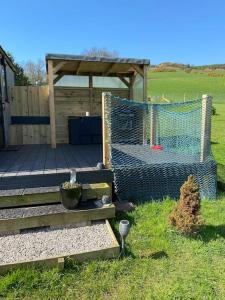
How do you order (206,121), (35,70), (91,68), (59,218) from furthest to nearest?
1. (35,70)
2. (91,68)
3. (206,121)
4. (59,218)

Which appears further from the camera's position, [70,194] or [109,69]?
[109,69]

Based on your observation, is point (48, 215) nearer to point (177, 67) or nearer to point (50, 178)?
point (50, 178)

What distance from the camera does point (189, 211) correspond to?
336 cm

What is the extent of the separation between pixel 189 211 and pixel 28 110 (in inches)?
217

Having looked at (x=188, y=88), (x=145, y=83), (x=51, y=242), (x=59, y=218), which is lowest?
(x=51, y=242)

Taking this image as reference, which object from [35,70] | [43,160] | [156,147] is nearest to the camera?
[43,160]

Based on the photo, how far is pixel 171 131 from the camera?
6609mm

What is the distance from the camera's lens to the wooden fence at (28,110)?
24.1 ft

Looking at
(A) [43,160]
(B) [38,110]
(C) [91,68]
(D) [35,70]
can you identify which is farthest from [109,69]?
(D) [35,70]

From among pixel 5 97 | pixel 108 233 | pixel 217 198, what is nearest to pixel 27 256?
pixel 108 233

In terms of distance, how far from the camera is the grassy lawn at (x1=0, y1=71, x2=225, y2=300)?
8.09 feet

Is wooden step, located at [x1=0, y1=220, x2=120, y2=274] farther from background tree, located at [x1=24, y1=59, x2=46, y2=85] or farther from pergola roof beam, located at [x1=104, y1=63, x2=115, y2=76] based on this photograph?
background tree, located at [x1=24, y1=59, x2=46, y2=85]

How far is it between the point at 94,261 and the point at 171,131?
4.37m

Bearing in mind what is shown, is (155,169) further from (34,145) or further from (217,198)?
(34,145)
